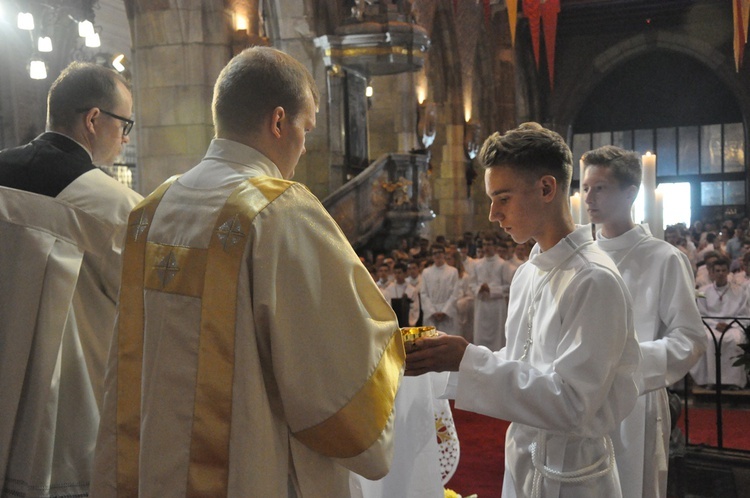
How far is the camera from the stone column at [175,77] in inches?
428

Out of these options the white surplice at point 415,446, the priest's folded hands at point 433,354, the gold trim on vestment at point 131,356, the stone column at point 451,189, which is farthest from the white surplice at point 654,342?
the stone column at point 451,189

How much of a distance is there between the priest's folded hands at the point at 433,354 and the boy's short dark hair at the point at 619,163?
1331 millimetres

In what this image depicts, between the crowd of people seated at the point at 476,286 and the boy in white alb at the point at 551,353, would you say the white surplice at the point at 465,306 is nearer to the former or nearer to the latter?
the crowd of people seated at the point at 476,286

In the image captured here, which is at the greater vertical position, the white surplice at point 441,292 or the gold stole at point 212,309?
the gold stole at point 212,309

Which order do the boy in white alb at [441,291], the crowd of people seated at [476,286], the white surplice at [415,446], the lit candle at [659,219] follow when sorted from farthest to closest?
1. the boy in white alb at [441,291]
2. the crowd of people seated at [476,286]
3. the lit candle at [659,219]
4. the white surplice at [415,446]

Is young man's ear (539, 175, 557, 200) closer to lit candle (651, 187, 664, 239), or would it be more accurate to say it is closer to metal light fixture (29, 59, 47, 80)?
lit candle (651, 187, 664, 239)

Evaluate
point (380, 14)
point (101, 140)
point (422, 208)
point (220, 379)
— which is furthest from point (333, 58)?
point (220, 379)

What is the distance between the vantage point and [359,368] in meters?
1.87

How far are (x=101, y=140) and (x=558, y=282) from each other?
4.88 feet

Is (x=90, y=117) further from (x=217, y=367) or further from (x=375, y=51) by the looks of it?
(x=375, y=51)

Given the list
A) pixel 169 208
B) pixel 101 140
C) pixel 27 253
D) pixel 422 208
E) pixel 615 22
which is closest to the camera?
pixel 169 208

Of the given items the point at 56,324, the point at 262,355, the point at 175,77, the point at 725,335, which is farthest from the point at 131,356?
the point at 175,77

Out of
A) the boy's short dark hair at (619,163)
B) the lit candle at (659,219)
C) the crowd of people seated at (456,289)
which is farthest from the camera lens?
the crowd of people seated at (456,289)

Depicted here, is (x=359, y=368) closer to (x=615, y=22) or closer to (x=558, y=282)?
(x=558, y=282)
